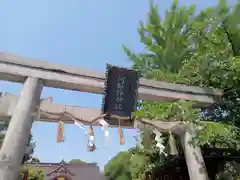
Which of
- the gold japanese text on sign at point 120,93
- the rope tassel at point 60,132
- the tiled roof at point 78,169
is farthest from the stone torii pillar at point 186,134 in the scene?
the tiled roof at point 78,169

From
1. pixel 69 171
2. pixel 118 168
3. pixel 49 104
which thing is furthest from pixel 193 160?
pixel 69 171

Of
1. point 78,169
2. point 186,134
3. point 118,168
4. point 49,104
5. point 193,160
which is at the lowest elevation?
point 193,160

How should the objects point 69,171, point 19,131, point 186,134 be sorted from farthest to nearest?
point 69,171
point 186,134
point 19,131

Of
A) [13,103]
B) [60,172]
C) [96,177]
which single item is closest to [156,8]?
[13,103]

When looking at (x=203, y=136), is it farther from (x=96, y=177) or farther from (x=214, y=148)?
(x=96, y=177)

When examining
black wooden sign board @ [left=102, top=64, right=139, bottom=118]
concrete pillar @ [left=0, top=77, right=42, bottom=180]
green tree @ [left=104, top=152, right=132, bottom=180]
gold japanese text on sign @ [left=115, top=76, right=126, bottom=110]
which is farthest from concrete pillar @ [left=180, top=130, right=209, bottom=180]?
green tree @ [left=104, top=152, right=132, bottom=180]

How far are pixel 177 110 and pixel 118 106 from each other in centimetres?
145

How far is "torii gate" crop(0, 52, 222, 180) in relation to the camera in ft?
14.7

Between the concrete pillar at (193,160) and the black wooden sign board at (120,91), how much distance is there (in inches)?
56.0

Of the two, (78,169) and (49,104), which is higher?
(78,169)

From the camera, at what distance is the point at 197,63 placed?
784cm

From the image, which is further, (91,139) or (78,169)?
(78,169)

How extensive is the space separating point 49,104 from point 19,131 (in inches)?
43.9

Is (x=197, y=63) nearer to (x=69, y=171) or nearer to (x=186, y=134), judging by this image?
(x=186, y=134)
